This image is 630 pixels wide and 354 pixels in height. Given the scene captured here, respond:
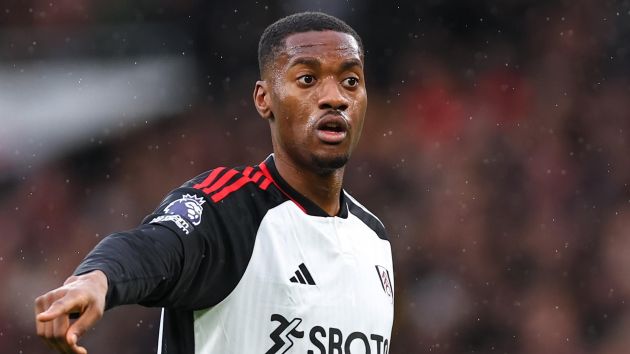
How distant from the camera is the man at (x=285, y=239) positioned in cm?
271

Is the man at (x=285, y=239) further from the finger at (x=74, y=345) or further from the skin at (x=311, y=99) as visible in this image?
the finger at (x=74, y=345)

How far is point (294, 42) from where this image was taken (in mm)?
3146

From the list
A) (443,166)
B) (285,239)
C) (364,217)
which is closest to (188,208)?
(285,239)

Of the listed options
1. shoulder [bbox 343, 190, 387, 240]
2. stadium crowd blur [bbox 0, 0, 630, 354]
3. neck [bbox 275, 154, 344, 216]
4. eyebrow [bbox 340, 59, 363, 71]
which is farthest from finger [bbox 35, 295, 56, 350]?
stadium crowd blur [bbox 0, 0, 630, 354]

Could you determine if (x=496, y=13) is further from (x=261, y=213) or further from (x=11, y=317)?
(x=261, y=213)

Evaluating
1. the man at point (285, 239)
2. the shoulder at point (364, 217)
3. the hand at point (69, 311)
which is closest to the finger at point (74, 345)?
the hand at point (69, 311)

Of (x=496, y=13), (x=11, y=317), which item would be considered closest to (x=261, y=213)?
(x=11, y=317)

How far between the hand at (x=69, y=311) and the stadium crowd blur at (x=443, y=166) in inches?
187

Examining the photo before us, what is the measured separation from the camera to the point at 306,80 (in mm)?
3113

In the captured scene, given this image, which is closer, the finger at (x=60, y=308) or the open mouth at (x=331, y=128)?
the finger at (x=60, y=308)

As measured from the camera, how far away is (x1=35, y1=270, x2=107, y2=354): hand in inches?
76.6

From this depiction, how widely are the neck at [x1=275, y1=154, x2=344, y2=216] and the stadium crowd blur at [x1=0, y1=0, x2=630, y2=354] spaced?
11.9ft

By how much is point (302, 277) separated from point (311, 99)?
541 mm

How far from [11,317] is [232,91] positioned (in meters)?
2.18
